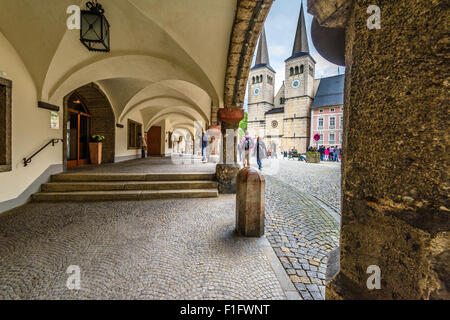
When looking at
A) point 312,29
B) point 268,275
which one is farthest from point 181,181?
point 312,29

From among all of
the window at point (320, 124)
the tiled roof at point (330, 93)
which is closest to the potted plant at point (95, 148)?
the window at point (320, 124)

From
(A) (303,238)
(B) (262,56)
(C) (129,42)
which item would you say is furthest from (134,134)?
(B) (262,56)

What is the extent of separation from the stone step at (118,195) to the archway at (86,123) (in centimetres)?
261

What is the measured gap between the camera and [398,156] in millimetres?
754

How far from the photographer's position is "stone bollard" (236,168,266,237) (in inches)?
101

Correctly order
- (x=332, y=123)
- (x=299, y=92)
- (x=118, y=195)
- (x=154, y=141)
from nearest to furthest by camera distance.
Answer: (x=118, y=195) → (x=154, y=141) → (x=332, y=123) → (x=299, y=92)

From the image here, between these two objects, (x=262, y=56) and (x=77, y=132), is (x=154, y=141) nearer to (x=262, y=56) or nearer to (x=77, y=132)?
(x=77, y=132)

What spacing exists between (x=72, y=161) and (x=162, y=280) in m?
7.15

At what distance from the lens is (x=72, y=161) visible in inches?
267

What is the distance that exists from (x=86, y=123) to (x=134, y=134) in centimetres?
339

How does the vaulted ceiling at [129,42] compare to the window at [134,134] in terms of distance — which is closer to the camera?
the vaulted ceiling at [129,42]

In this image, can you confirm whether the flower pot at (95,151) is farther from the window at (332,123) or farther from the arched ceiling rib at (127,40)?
the window at (332,123)

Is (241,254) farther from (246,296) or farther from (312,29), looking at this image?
(312,29)

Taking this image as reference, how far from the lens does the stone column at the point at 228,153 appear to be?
5008 millimetres
